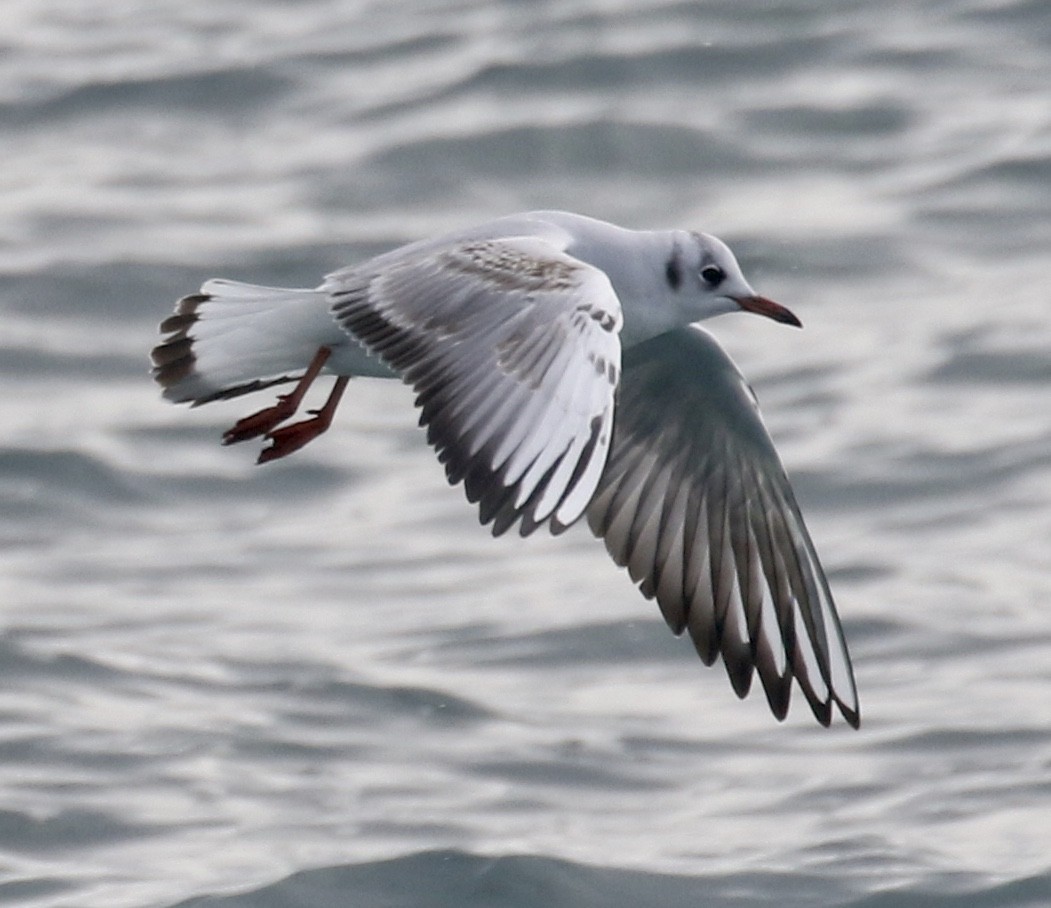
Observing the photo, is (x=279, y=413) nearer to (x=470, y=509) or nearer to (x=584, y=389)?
(x=584, y=389)

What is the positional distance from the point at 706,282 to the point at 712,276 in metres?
0.02

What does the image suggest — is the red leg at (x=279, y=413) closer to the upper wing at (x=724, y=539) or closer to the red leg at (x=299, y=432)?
the red leg at (x=299, y=432)

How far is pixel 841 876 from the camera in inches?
317

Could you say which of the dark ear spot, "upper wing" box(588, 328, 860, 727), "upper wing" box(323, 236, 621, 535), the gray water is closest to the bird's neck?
the dark ear spot

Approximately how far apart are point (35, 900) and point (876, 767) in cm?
278

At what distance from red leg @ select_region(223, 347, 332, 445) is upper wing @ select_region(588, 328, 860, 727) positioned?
1.06 m

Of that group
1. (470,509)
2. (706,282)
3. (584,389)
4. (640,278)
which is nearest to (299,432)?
(640,278)

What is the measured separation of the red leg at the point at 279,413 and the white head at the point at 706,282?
0.92m

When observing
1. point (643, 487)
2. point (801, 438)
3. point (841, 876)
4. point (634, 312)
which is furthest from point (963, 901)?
point (801, 438)

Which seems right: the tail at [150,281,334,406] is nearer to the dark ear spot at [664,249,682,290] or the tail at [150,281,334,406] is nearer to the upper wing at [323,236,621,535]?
the upper wing at [323,236,621,535]

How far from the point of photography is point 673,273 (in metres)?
6.84

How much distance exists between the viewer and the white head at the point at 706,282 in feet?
22.5

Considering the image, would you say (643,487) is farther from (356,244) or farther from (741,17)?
(741,17)

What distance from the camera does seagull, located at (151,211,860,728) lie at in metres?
5.77
